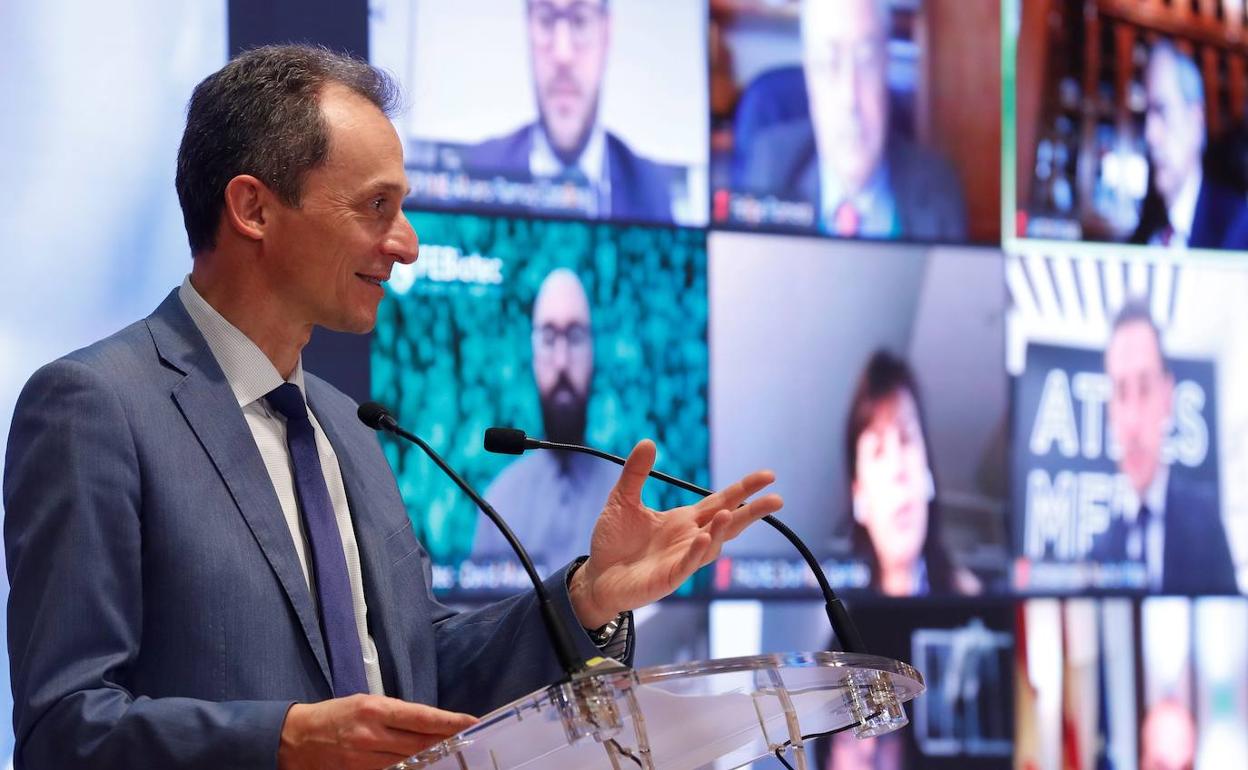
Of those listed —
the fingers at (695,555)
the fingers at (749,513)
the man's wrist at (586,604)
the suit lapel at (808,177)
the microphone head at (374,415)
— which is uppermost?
→ the suit lapel at (808,177)

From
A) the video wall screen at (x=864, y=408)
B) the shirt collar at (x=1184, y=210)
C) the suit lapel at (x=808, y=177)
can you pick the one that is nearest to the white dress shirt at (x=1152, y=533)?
the video wall screen at (x=864, y=408)

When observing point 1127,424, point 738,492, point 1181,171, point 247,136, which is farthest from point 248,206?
point 1181,171

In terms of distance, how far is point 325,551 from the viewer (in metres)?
1.93

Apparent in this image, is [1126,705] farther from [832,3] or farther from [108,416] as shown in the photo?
[108,416]

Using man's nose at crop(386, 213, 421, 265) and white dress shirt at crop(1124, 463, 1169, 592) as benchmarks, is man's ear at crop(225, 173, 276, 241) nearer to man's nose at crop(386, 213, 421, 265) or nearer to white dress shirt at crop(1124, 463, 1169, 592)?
man's nose at crop(386, 213, 421, 265)

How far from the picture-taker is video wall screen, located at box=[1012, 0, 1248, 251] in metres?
3.90

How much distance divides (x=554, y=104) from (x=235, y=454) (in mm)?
1759

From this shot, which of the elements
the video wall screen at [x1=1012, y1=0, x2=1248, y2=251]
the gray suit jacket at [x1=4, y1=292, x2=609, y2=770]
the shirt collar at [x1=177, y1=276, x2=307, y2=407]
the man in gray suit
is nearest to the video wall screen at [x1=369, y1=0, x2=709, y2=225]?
the video wall screen at [x1=1012, y1=0, x2=1248, y2=251]

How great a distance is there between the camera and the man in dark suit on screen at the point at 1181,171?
158 inches

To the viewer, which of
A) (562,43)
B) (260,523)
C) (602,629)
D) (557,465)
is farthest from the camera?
(562,43)

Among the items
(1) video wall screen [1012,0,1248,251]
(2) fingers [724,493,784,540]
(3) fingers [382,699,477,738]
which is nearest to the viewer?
(3) fingers [382,699,477,738]

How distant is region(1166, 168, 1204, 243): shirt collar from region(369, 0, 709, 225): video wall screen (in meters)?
1.38

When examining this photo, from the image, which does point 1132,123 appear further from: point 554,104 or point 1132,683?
point 554,104

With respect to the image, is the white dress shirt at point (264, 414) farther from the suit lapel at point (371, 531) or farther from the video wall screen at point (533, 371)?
the video wall screen at point (533, 371)
